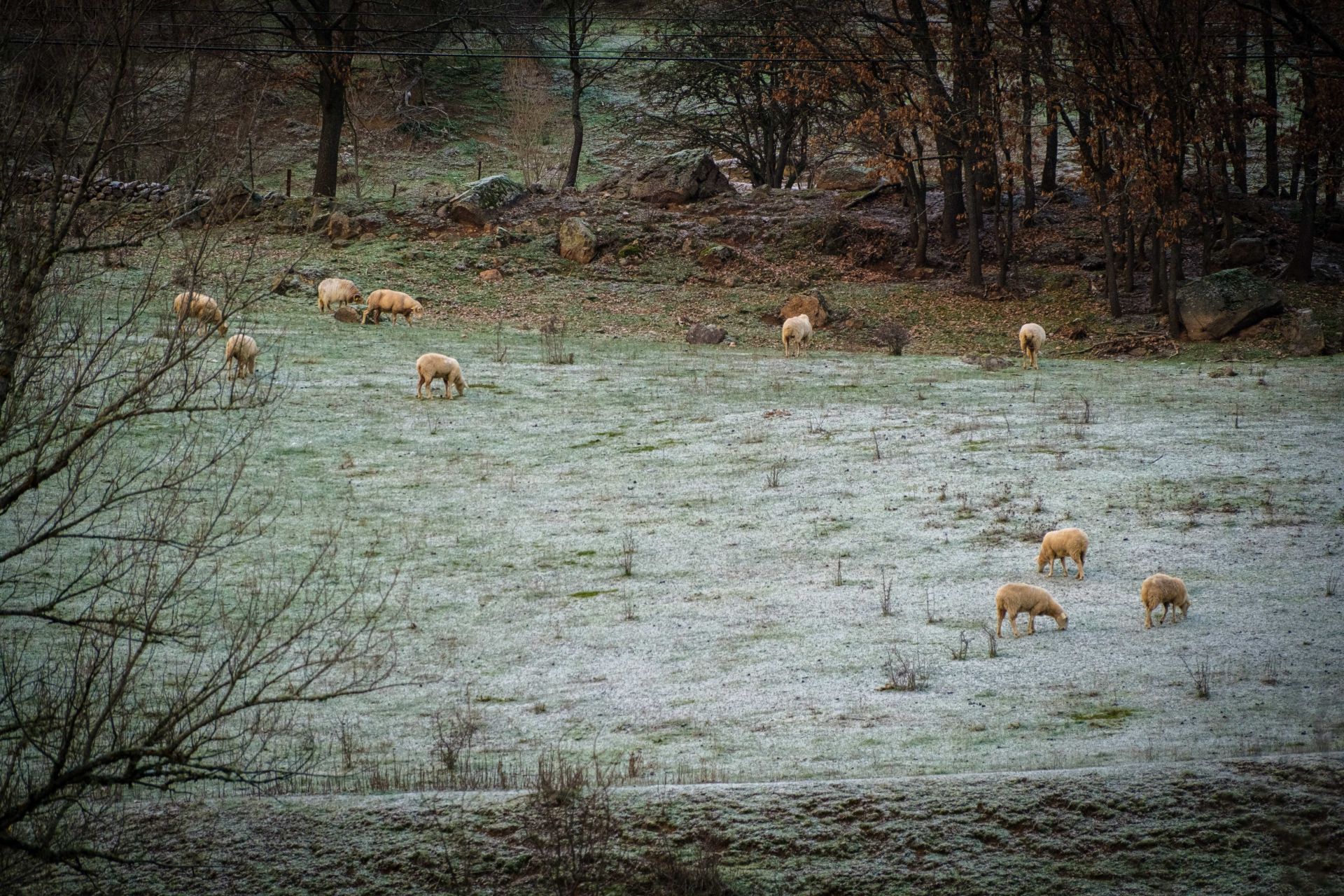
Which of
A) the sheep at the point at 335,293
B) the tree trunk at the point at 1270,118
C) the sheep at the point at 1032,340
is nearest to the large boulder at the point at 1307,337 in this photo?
A: the sheep at the point at 1032,340

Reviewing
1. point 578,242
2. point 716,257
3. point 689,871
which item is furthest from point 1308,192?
point 689,871

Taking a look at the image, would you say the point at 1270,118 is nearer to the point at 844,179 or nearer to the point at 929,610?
the point at 844,179

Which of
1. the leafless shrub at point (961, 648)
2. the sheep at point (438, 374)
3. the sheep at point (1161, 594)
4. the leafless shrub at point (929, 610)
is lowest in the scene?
the leafless shrub at point (961, 648)

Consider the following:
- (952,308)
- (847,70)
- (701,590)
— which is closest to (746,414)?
(701,590)

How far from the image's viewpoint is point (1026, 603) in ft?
37.4

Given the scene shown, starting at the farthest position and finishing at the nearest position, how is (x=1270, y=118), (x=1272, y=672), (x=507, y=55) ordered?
(x=1270, y=118), (x=507, y=55), (x=1272, y=672)

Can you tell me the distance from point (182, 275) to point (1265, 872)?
22.8 ft

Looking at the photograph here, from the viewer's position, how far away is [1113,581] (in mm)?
12758

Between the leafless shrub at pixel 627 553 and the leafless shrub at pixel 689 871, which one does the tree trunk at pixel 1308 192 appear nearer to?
the leafless shrub at pixel 627 553

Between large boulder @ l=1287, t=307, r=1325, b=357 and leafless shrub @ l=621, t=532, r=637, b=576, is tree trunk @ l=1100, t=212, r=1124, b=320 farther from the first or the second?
leafless shrub @ l=621, t=532, r=637, b=576

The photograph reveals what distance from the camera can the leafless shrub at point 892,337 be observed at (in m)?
30.7

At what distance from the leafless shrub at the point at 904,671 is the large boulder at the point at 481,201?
3180 centimetres

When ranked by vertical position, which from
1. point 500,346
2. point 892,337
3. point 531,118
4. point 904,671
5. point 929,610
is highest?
point 531,118

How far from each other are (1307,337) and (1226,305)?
92.7 inches
